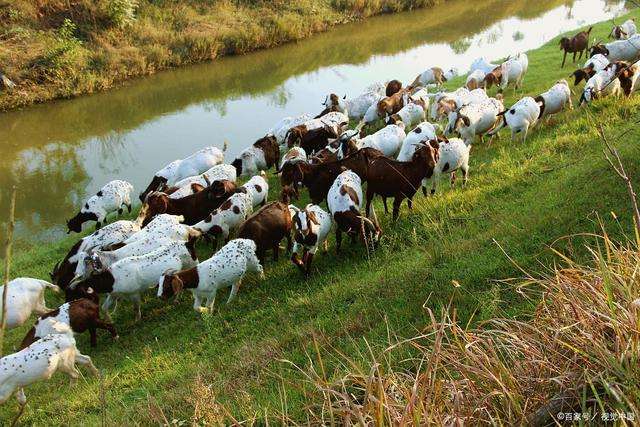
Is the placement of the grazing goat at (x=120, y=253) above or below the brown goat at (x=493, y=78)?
below

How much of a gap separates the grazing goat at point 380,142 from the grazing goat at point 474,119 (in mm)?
1026

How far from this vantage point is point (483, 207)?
317 inches

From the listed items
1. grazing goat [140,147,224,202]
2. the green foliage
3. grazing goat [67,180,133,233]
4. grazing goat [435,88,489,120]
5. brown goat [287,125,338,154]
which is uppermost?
the green foliage

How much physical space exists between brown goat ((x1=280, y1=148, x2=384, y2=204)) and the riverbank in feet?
49.2

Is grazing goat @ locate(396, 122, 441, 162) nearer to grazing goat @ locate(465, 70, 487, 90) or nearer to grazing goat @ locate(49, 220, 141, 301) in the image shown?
grazing goat @ locate(49, 220, 141, 301)

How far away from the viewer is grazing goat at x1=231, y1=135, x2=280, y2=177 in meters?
12.5

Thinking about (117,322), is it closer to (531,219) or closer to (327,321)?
(327,321)

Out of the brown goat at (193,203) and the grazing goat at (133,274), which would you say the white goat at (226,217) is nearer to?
the brown goat at (193,203)

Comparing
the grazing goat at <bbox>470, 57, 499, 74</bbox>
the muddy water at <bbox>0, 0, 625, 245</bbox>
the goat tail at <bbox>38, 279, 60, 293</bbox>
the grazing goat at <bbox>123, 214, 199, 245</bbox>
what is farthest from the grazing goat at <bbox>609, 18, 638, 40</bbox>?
the goat tail at <bbox>38, 279, 60, 293</bbox>

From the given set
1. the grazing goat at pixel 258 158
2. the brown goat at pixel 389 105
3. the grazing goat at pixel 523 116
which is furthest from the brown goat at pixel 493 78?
the grazing goat at pixel 258 158

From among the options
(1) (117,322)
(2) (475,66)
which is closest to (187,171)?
(1) (117,322)

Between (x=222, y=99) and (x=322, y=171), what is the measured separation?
40.9 feet

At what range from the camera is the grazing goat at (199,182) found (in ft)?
35.7

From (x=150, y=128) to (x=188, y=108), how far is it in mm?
2194
